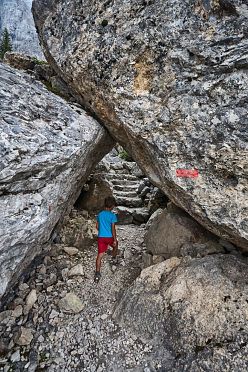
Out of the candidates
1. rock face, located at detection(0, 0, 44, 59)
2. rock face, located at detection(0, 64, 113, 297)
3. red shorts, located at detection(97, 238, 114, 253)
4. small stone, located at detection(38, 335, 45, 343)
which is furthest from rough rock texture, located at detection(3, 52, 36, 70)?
rock face, located at detection(0, 0, 44, 59)

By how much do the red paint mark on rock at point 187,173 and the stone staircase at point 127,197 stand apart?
615 centimetres

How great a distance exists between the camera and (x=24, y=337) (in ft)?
20.7

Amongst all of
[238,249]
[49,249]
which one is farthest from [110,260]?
[238,249]

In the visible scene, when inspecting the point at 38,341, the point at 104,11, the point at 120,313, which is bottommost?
the point at 38,341

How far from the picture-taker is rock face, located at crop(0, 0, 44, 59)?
79775mm

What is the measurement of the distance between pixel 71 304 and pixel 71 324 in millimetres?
521

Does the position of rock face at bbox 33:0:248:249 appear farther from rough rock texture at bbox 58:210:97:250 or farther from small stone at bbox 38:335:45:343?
small stone at bbox 38:335:45:343

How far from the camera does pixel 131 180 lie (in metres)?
17.3

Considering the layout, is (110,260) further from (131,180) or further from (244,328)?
(131,180)

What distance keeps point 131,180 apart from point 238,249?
1040 centimetres

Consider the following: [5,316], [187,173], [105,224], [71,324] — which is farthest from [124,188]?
[5,316]

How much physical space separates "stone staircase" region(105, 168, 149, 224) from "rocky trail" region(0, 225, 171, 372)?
4.34 m

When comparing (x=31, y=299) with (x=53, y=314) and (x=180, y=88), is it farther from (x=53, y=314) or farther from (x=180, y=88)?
(x=180, y=88)

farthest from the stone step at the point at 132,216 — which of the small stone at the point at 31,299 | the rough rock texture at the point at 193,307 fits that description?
the small stone at the point at 31,299
